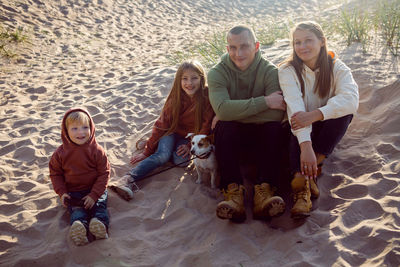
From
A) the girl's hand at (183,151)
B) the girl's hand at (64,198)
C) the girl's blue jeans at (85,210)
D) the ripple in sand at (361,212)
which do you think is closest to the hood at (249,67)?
the girl's hand at (183,151)

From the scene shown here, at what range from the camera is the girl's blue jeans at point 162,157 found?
3412mm

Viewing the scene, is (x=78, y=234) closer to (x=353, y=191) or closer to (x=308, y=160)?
(x=308, y=160)

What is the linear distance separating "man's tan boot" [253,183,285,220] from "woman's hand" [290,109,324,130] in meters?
0.55

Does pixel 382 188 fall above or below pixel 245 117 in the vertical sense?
below

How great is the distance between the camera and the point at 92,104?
5.17 metres

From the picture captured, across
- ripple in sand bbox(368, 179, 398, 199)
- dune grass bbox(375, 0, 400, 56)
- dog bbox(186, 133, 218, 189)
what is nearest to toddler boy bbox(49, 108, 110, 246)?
dog bbox(186, 133, 218, 189)

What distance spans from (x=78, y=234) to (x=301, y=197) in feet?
5.77

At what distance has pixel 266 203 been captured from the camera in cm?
255

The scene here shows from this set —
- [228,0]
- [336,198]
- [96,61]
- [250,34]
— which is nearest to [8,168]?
[250,34]

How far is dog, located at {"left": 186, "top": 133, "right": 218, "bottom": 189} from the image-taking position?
10.1 ft

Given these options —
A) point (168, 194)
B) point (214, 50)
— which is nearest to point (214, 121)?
point (168, 194)

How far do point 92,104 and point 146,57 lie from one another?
288cm

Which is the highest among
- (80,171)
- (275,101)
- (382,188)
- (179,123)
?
(275,101)

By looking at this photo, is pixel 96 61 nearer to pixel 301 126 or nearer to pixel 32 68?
pixel 32 68
